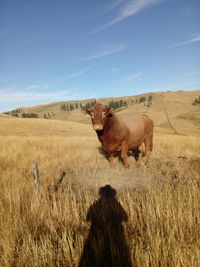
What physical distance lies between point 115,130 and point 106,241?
3.46m

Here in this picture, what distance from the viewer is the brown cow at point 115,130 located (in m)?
4.39

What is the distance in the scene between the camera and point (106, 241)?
5.74 feet

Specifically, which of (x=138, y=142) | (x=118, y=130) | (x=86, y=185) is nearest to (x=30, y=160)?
(x=86, y=185)

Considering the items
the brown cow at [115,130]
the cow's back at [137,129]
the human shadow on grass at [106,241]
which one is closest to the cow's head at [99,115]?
the brown cow at [115,130]

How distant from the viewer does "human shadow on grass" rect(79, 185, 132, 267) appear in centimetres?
149

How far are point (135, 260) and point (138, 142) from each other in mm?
4704

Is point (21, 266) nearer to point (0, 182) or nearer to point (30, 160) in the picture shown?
point (0, 182)

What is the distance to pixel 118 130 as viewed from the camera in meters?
4.96

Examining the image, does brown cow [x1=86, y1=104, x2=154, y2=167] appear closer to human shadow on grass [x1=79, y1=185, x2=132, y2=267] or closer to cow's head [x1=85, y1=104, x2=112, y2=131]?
cow's head [x1=85, y1=104, x2=112, y2=131]

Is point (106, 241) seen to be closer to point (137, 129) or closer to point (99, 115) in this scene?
point (99, 115)

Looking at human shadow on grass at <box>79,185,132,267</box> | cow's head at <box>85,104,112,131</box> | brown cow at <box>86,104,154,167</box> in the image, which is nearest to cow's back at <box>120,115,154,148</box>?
brown cow at <box>86,104,154,167</box>

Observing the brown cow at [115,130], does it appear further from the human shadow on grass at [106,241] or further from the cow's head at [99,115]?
the human shadow on grass at [106,241]

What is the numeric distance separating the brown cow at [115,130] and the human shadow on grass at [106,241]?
2404 millimetres

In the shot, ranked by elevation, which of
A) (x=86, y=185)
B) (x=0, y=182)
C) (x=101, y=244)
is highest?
(x=101, y=244)
